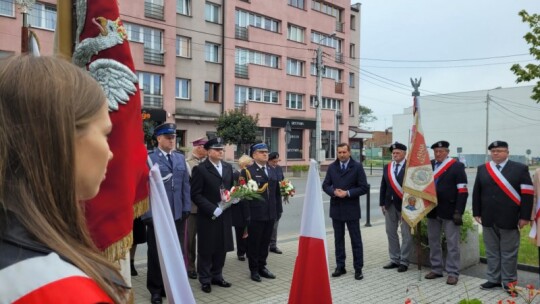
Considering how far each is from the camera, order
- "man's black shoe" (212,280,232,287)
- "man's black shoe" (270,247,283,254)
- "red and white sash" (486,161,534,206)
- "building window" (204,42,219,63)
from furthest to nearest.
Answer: "building window" (204,42,219,63) → "man's black shoe" (270,247,283,254) → "man's black shoe" (212,280,232,287) → "red and white sash" (486,161,534,206)

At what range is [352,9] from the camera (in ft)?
147

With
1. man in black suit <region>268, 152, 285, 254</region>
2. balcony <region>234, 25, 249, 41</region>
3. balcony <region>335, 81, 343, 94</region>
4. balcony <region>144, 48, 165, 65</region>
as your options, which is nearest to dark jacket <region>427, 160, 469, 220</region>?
man in black suit <region>268, 152, 285, 254</region>

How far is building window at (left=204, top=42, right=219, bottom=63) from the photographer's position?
101 feet

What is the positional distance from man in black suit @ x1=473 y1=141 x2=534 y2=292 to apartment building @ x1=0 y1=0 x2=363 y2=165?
20304 millimetres

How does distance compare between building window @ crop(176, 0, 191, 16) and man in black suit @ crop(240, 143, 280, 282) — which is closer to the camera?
man in black suit @ crop(240, 143, 280, 282)

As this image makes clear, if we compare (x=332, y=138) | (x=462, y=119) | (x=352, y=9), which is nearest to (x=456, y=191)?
(x=332, y=138)

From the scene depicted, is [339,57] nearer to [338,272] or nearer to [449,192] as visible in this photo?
[449,192]

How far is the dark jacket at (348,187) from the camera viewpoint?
705 centimetres

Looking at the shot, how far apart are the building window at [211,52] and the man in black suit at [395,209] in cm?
2479

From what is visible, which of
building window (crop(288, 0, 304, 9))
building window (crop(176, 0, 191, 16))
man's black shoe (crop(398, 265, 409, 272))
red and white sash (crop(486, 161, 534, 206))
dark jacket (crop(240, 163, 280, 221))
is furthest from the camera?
building window (crop(288, 0, 304, 9))

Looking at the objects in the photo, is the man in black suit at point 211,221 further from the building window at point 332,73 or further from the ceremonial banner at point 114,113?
the building window at point 332,73

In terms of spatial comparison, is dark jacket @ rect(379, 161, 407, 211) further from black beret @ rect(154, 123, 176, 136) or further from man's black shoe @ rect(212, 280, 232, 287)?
black beret @ rect(154, 123, 176, 136)

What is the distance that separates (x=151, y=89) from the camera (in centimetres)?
2764

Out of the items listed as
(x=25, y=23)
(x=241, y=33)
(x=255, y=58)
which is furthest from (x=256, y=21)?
(x=25, y=23)
